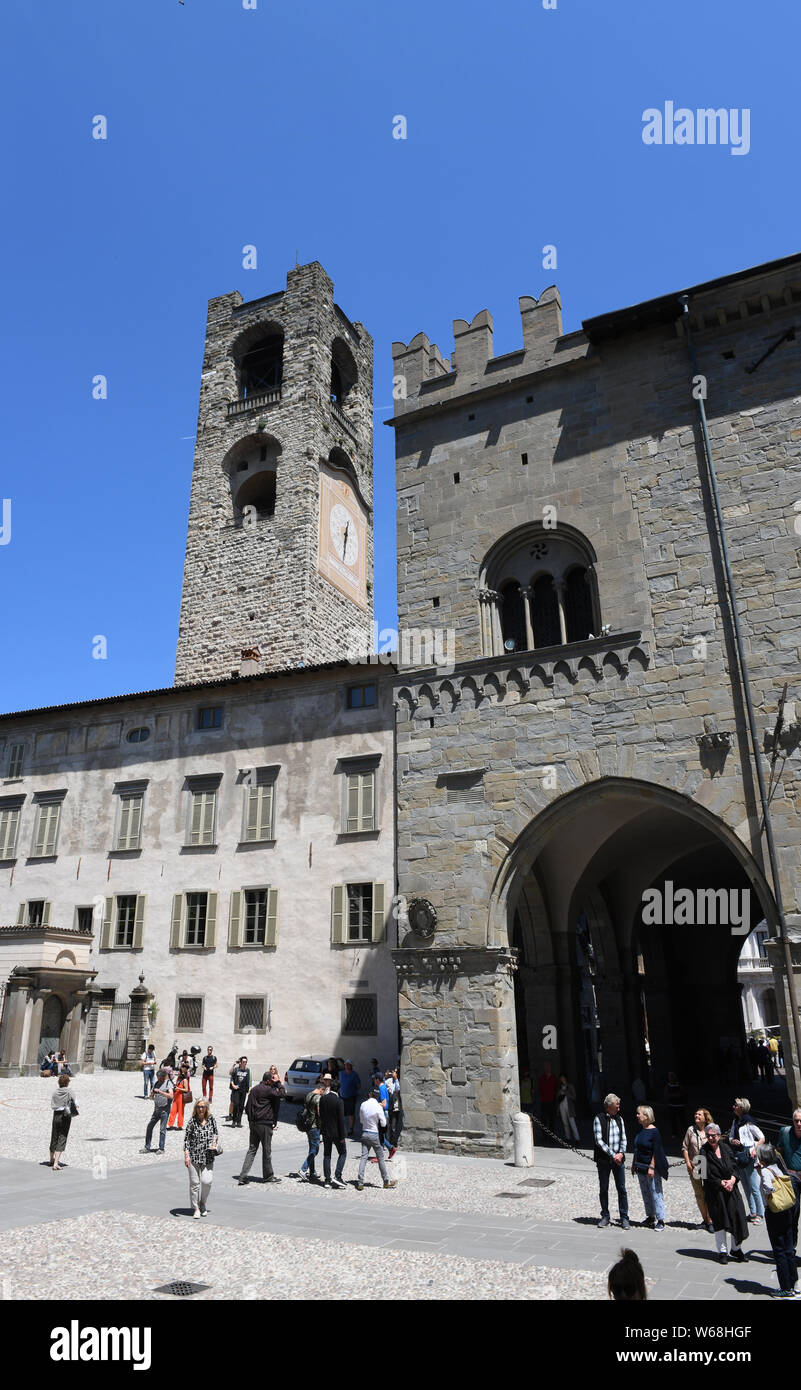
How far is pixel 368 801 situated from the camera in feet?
83.1

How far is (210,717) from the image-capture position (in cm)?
2838

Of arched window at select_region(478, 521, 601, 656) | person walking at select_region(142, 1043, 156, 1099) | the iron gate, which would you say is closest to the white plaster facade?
the iron gate

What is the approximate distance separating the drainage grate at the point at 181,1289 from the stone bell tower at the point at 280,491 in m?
28.2

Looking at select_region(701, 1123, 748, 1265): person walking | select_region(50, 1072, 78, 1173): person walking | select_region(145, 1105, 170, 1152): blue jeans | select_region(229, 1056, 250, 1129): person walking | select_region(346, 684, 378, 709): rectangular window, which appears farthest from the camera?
select_region(346, 684, 378, 709): rectangular window

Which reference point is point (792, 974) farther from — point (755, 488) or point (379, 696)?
point (379, 696)

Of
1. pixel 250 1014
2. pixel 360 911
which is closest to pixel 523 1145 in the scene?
pixel 360 911

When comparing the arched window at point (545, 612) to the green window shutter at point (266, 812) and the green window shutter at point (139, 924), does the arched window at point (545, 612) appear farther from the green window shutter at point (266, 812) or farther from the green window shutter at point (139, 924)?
the green window shutter at point (139, 924)

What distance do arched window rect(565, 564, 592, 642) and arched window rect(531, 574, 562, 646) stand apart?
22cm

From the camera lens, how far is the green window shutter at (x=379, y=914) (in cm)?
2394

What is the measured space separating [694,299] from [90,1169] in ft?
57.4

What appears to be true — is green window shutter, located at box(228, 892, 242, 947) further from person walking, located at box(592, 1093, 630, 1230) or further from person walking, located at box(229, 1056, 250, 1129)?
person walking, located at box(592, 1093, 630, 1230)

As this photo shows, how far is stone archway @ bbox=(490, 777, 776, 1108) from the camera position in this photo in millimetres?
15016

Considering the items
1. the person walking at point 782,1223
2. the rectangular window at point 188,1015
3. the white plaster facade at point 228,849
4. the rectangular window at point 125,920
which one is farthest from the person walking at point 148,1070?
the person walking at point 782,1223
